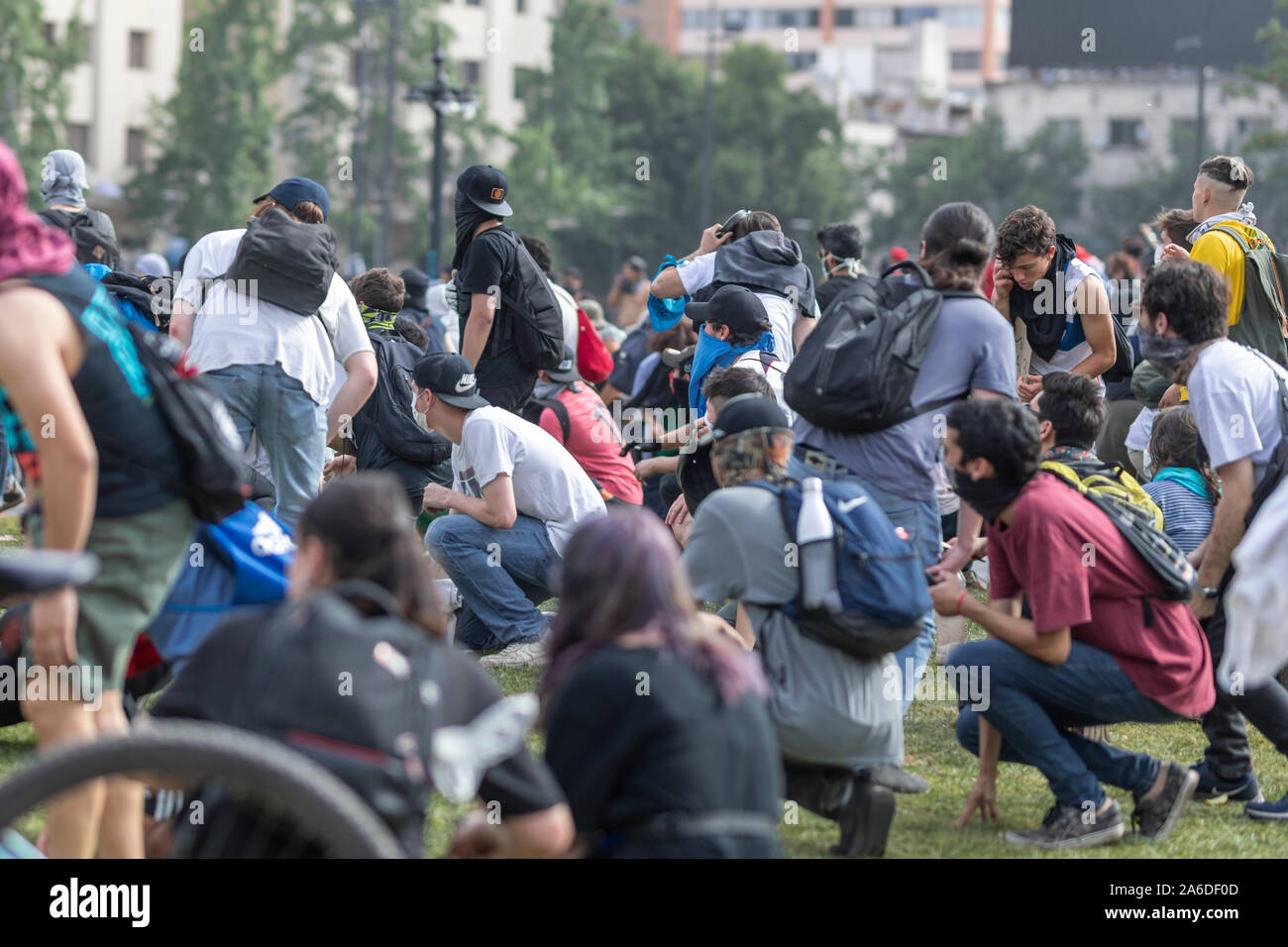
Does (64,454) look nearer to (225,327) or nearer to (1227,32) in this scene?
(225,327)

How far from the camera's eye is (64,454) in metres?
3.52

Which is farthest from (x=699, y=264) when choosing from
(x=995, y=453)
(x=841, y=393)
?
(x=995, y=453)

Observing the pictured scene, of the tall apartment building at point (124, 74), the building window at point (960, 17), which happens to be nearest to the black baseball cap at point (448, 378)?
the tall apartment building at point (124, 74)

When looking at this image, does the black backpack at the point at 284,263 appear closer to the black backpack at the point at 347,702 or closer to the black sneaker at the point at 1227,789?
the black sneaker at the point at 1227,789

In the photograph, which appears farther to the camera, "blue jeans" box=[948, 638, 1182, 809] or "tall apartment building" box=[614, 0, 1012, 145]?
"tall apartment building" box=[614, 0, 1012, 145]

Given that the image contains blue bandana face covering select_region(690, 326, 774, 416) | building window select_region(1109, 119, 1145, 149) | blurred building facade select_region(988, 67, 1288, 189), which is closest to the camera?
blue bandana face covering select_region(690, 326, 774, 416)

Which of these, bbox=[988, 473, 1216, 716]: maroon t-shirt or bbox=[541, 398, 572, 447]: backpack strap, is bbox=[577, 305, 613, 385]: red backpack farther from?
bbox=[988, 473, 1216, 716]: maroon t-shirt

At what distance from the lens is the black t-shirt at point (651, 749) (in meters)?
3.17

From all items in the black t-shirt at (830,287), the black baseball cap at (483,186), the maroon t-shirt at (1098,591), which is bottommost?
the maroon t-shirt at (1098,591)

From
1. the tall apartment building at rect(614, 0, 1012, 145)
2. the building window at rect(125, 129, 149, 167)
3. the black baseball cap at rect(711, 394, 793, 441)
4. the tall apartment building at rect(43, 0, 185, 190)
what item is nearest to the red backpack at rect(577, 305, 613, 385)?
the black baseball cap at rect(711, 394, 793, 441)

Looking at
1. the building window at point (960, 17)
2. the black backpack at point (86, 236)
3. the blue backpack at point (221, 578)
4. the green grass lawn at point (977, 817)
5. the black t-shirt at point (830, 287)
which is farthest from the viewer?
the building window at point (960, 17)

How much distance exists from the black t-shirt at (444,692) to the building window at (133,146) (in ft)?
208

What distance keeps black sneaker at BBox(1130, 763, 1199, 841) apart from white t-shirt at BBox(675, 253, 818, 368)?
3.33 m

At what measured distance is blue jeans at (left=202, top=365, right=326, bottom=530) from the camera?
6.88 meters
